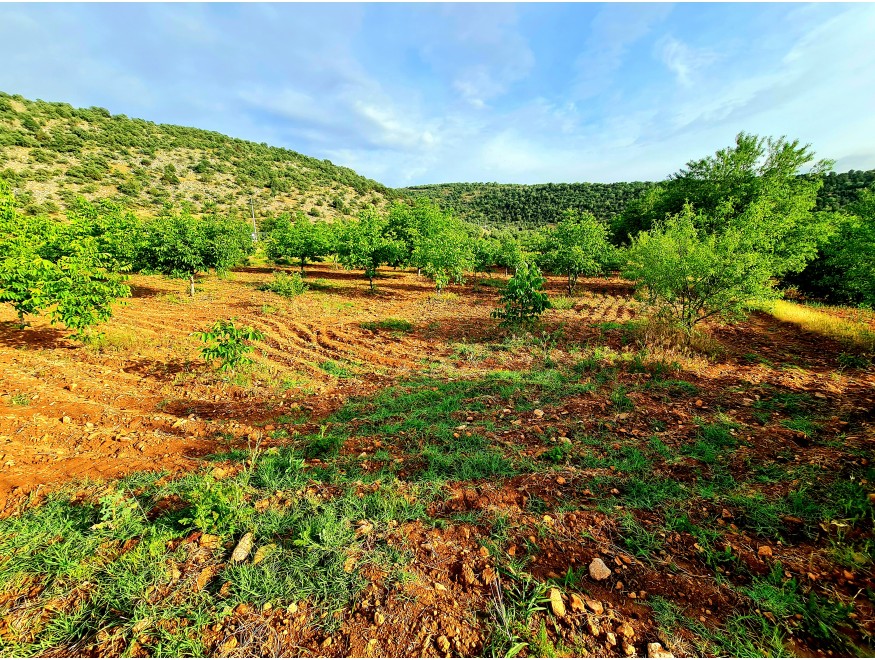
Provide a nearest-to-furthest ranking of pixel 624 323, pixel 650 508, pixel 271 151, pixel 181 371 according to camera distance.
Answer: pixel 650 508, pixel 181 371, pixel 624 323, pixel 271 151

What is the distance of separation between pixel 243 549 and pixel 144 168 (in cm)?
5749

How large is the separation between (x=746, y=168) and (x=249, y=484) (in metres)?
30.7

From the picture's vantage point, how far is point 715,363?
26.4 ft

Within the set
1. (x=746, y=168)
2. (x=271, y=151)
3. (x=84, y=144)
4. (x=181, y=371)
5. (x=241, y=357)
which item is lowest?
(x=181, y=371)

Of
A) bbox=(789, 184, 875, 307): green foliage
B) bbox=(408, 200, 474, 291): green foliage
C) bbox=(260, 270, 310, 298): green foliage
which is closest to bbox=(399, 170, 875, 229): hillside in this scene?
bbox=(789, 184, 875, 307): green foliage

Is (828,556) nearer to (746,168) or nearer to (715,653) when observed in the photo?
(715,653)

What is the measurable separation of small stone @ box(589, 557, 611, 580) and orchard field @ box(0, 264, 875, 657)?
0.05 feet

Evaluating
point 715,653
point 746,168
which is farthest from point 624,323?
point 746,168

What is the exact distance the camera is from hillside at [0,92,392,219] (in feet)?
111

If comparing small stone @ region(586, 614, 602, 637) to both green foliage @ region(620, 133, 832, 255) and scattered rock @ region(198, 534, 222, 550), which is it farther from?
green foliage @ region(620, 133, 832, 255)

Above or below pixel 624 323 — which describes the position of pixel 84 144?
above

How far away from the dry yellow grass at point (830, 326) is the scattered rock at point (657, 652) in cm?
1239

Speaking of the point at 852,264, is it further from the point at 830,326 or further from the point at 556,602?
the point at 556,602

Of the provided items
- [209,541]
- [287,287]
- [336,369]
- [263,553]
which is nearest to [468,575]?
[263,553]
